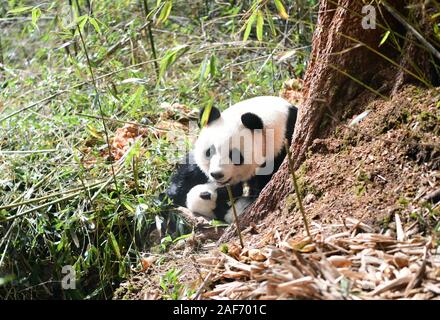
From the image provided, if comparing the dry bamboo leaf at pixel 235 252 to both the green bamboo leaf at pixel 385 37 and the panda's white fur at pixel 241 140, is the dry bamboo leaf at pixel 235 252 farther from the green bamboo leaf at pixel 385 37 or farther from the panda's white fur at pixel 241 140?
the green bamboo leaf at pixel 385 37

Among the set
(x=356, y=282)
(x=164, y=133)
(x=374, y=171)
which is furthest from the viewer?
(x=164, y=133)

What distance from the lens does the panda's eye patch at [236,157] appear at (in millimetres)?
3746

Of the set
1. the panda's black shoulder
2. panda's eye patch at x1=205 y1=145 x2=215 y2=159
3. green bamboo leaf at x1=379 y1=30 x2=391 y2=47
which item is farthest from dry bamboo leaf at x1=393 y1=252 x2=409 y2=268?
the panda's black shoulder

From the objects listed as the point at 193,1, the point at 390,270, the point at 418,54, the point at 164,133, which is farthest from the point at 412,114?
the point at 193,1

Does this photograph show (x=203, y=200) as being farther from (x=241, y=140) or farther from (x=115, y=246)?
(x=115, y=246)

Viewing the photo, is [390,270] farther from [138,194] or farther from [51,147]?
[51,147]

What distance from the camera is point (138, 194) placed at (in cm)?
383

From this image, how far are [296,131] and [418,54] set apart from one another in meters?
0.67

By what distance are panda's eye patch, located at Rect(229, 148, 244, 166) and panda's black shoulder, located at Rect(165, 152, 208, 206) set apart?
1.06 feet

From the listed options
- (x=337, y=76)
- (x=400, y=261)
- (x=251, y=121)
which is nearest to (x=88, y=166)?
(x=251, y=121)

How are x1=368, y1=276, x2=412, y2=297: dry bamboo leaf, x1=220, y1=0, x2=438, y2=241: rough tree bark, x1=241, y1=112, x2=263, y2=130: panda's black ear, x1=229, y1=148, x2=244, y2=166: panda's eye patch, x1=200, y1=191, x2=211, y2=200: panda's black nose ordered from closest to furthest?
1. x1=368, y1=276, x2=412, y2=297: dry bamboo leaf
2. x1=220, y1=0, x2=438, y2=241: rough tree bark
3. x1=241, y1=112, x2=263, y2=130: panda's black ear
4. x1=229, y1=148, x2=244, y2=166: panda's eye patch
5. x1=200, y1=191, x2=211, y2=200: panda's black nose

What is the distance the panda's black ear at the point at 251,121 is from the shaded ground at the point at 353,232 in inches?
22.5

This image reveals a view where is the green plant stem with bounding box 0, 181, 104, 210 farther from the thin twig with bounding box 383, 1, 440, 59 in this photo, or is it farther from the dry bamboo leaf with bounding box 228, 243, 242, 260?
the thin twig with bounding box 383, 1, 440, 59

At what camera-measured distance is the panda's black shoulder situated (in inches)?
156
